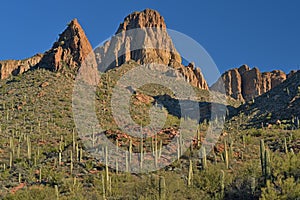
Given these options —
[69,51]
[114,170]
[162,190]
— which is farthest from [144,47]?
[162,190]

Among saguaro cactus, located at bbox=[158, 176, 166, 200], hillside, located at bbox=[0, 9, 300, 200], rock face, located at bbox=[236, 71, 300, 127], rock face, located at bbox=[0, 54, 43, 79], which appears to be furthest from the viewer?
rock face, located at bbox=[0, 54, 43, 79]

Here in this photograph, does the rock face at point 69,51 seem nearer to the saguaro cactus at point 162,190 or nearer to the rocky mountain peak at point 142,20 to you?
the rocky mountain peak at point 142,20

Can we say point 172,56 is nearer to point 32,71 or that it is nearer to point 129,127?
point 32,71

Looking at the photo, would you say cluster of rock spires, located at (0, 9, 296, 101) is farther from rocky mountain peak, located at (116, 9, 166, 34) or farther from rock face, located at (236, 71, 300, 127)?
rock face, located at (236, 71, 300, 127)

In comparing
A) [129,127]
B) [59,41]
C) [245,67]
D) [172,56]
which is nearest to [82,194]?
[129,127]

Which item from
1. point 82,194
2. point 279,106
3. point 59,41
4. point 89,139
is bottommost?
point 82,194

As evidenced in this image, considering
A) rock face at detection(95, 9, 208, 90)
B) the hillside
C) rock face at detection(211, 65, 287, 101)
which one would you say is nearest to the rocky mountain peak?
rock face at detection(95, 9, 208, 90)
